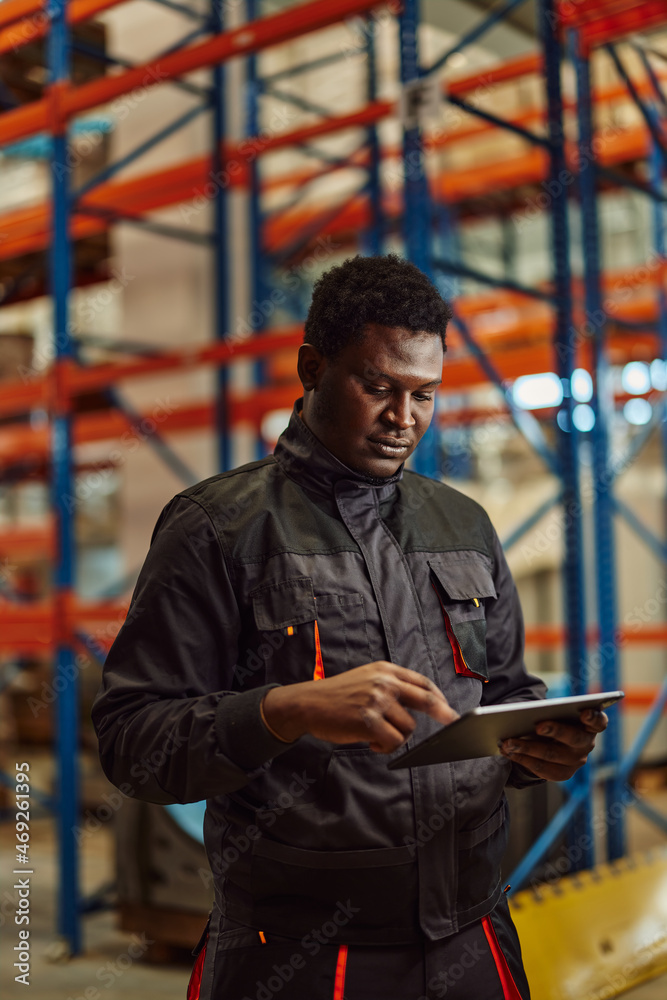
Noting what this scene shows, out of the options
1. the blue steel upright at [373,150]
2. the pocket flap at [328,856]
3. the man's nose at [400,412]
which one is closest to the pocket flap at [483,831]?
the pocket flap at [328,856]

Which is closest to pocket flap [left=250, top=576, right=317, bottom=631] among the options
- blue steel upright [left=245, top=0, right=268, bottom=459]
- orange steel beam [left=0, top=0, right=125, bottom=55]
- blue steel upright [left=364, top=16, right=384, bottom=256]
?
orange steel beam [left=0, top=0, right=125, bottom=55]

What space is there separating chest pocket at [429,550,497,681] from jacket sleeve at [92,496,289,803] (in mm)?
408

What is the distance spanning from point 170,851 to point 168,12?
6077 millimetres

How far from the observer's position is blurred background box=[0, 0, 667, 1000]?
17.4ft

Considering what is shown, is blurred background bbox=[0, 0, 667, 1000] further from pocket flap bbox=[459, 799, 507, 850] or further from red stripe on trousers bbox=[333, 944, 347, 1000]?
red stripe on trousers bbox=[333, 944, 347, 1000]

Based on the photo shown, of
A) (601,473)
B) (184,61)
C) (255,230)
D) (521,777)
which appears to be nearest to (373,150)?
(255,230)

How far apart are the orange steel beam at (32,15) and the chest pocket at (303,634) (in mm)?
5368

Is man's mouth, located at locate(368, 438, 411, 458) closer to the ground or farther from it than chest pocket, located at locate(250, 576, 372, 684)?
farther from it

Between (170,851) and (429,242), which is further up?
(429,242)

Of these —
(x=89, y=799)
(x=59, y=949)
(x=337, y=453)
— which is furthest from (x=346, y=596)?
(x=89, y=799)

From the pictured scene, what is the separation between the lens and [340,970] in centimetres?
175

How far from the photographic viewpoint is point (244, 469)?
2.01 metres

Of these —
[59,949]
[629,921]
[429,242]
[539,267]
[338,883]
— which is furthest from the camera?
[539,267]

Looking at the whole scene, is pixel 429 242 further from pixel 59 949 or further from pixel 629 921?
pixel 59 949
